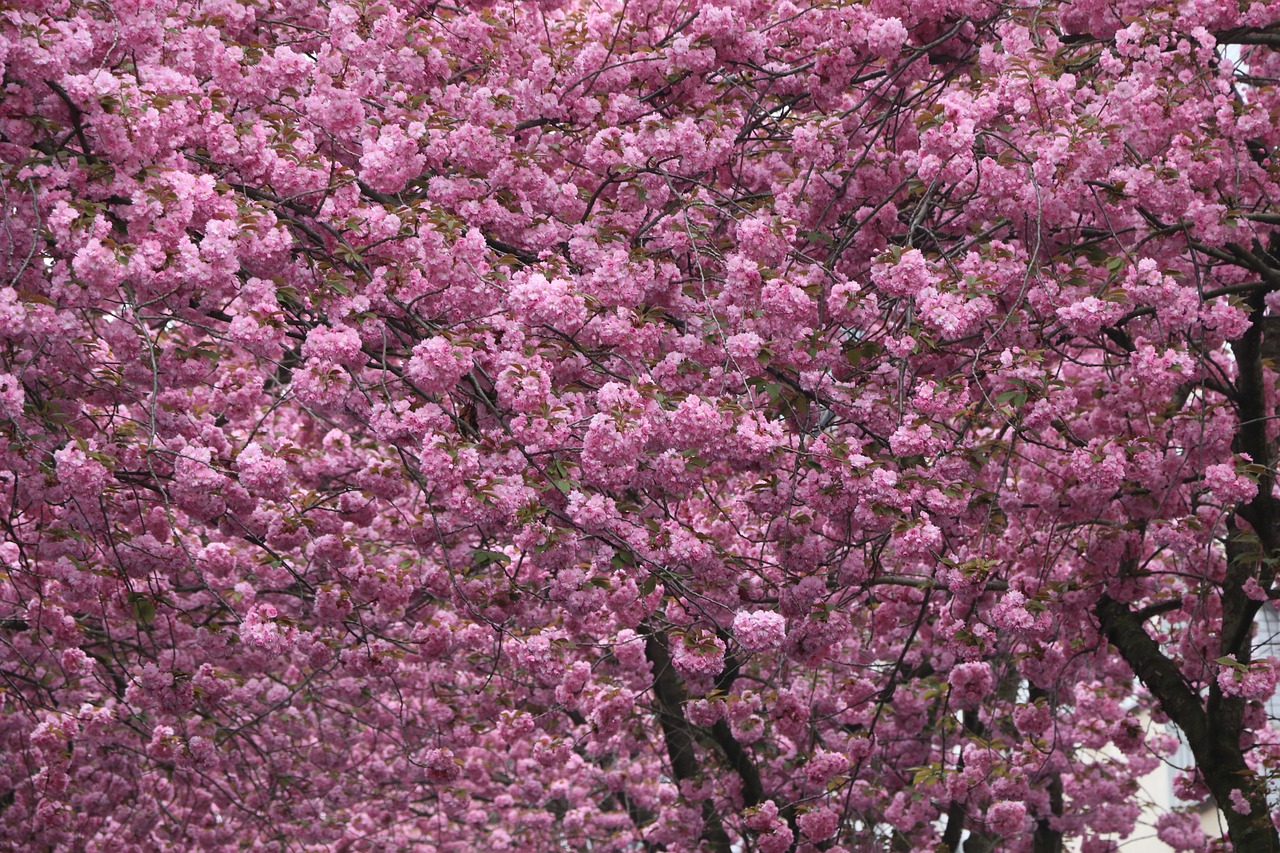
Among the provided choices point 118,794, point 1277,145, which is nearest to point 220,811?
point 118,794

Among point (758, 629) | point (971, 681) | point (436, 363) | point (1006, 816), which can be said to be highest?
point (1006, 816)

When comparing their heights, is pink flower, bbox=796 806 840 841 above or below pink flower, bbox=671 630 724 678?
above

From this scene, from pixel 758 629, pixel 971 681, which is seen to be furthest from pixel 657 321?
pixel 971 681

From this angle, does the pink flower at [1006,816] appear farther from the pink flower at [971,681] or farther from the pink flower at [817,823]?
the pink flower at [817,823]

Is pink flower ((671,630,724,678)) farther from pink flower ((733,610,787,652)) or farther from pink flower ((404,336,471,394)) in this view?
pink flower ((404,336,471,394))

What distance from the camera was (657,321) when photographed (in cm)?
462

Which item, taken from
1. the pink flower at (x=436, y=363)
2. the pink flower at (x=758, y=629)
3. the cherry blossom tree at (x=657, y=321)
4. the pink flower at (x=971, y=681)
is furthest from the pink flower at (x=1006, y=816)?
the pink flower at (x=436, y=363)

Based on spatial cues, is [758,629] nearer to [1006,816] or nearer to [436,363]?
[436,363]

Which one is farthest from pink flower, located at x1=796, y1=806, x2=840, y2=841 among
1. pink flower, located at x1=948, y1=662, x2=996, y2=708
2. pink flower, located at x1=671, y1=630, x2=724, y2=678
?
pink flower, located at x1=671, y1=630, x2=724, y2=678

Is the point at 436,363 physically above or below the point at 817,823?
below

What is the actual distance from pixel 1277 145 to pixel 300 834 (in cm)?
830

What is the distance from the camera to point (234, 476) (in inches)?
191

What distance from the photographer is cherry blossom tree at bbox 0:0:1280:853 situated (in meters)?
4.13

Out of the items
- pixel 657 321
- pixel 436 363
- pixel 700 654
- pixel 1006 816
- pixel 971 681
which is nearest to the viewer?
pixel 436 363
